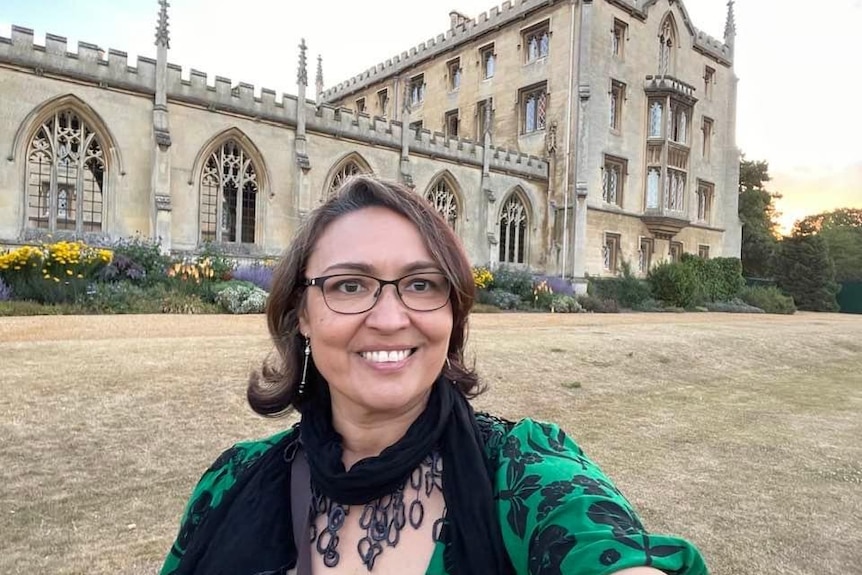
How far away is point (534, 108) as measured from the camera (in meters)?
22.5

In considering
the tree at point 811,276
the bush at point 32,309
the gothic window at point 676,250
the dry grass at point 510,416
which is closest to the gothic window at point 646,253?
the gothic window at point 676,250

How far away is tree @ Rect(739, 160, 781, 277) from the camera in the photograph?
3117cm

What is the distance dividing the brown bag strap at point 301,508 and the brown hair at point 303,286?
0.81 ft

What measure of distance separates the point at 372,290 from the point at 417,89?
27289 mm

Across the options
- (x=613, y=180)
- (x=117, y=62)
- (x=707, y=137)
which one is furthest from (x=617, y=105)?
(x=117, y=62)

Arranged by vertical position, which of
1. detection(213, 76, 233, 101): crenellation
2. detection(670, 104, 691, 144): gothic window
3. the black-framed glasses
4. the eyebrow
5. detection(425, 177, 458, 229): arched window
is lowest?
the black-framed glasses

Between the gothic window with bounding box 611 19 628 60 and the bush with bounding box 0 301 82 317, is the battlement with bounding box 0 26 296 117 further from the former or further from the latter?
the gothic window with bounding box 611 19 628 60

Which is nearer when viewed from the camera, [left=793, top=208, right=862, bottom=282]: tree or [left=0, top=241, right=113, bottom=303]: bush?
[left=0, top=241, right=113, bottom=303]: bush

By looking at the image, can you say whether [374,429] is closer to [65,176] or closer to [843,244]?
[65,176]

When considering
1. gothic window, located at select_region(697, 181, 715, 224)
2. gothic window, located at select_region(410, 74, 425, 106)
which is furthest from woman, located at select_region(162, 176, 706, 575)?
gothic window, located at select_region(697, 181, 715, 224)

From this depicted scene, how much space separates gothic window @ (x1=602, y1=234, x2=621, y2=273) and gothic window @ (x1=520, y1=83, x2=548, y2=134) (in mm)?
5021

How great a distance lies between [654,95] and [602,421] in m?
21.1

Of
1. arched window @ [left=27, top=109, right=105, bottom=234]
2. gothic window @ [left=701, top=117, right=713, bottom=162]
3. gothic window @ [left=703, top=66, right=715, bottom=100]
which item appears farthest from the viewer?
gothic window @ [left=703, top=66, right=715, bottom=100]

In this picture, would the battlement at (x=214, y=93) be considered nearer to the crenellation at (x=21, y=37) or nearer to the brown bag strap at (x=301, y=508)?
the crenellation at (x=21, y=37)
